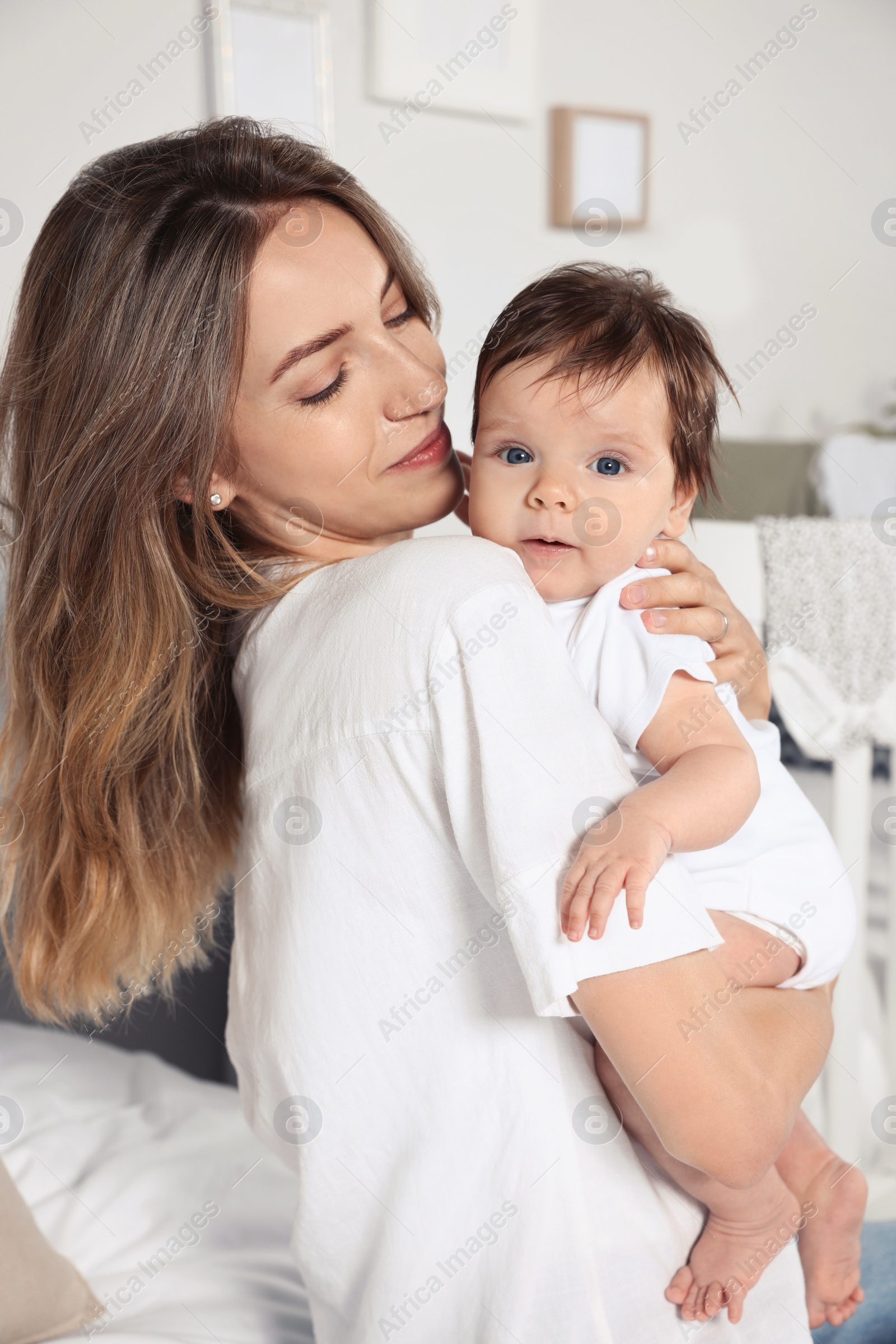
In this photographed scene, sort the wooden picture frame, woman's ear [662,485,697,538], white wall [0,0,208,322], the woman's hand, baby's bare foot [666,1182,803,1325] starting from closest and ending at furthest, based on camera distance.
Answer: baby's bare foot [666,1182,803,1325]
the woman's hand
woman's ear [662,485,697,538]
white wall [0,0,208,322]
the wooden picture frame

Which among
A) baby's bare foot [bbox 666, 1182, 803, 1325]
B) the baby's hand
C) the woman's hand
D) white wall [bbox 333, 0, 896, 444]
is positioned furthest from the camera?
white wall [bbox 333, 0, 896, 444]

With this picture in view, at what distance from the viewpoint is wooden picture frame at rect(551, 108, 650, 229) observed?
6.68 ft

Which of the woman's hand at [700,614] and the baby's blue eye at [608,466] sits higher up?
the baby's blue eye at [608,466]

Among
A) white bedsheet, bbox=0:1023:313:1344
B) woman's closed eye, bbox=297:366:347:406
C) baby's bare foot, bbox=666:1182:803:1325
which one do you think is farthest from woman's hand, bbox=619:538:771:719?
white bedsheet, bbox=0:1023:313:1344

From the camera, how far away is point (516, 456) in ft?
2.75

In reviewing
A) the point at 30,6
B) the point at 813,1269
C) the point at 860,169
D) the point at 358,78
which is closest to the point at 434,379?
the point at 813,1269

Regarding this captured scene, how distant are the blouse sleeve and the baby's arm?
1 cm

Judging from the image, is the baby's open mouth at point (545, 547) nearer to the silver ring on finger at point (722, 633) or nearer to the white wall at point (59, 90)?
the silver ring on finger at point (722, 633)

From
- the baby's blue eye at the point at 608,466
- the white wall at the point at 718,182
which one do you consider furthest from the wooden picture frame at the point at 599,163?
the baby's blue eye at the point at 608,466

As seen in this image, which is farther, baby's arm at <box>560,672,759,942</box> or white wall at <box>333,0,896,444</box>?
white wall at <box>333,0,896,444</box>

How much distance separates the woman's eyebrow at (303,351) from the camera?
764mm

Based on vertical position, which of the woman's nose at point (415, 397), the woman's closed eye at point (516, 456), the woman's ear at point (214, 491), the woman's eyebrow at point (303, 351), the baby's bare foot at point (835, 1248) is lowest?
the baby's bare foot at point (835, 1248)

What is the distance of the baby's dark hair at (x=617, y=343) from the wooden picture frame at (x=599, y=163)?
50.1 inches

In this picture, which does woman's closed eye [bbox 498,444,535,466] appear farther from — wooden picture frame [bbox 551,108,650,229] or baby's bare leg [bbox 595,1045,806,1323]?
wooden picture frame [bbox 551,108,650,229]
